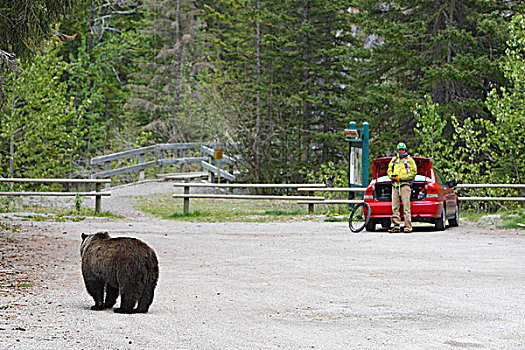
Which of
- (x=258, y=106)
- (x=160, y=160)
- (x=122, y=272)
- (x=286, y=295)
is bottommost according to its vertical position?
(x=286, y=295)

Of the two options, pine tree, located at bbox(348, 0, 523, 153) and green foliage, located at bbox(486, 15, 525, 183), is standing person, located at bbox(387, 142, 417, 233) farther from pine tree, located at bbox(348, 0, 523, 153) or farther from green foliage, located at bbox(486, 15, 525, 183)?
pine tree, located at bbox(348, 0, 523, 153)

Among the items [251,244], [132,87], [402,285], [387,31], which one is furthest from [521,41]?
[132,87]

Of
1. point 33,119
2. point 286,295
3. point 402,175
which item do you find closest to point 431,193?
point 402,175

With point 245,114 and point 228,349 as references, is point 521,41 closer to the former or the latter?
point 245,114

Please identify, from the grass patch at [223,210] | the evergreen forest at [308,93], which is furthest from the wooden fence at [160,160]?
the grass patch at [223,210]

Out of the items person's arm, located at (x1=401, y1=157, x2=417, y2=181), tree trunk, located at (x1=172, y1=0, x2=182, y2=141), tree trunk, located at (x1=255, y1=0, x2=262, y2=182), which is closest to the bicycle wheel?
person's arm, located at (x1=401, y1=157, x2=417, y2=181)

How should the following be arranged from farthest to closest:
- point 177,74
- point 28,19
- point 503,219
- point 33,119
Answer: point 177,74 < point 33,119 < point 503,219 < point 28,19

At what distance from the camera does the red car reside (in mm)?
15672

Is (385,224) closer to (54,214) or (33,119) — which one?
(54,214)

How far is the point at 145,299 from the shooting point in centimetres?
684

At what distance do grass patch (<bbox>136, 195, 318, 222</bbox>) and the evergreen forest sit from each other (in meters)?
2.93

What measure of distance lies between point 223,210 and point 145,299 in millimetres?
16610

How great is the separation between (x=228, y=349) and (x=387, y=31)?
2303 cm

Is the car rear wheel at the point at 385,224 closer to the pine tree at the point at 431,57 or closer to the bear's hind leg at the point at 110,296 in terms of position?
the pine tree at the point at 431,57
